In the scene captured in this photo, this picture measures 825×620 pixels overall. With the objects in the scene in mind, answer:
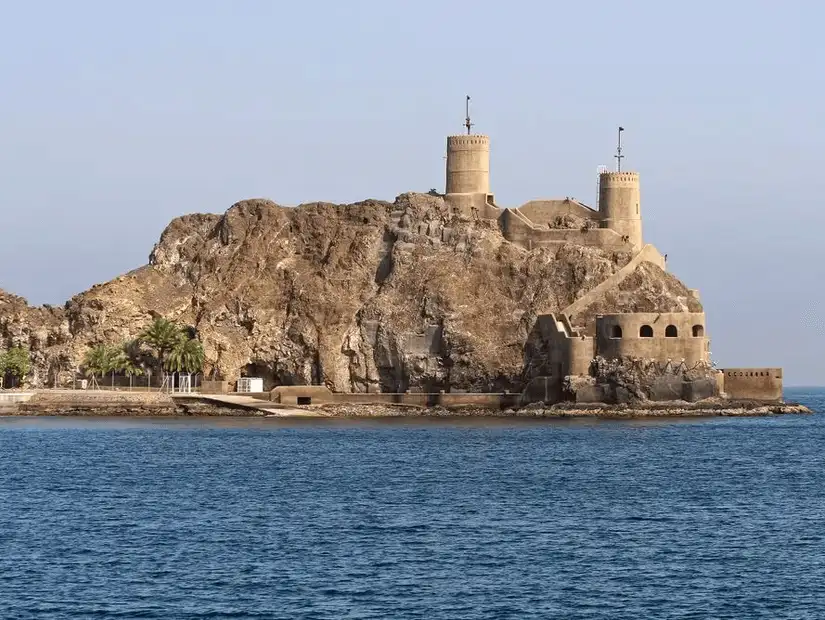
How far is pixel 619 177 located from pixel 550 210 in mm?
5666

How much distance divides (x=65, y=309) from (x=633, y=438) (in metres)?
49.8

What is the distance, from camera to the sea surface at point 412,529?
116 ft

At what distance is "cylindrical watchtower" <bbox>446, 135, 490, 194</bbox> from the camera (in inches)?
4358

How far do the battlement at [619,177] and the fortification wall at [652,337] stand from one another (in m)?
13.5

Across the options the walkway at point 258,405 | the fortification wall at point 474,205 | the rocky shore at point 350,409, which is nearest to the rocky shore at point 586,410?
the rocky shore at point 350,409

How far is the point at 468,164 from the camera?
11100 centimetres

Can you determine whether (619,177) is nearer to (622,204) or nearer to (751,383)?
(622,204)

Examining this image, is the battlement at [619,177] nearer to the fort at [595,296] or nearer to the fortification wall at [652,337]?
Result: the fort at [595,296]

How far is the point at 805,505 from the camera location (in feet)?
170

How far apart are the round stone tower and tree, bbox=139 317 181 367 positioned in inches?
1190

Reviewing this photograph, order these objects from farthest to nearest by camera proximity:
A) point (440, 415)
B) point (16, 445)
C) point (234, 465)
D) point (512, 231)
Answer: point (512, 231) → point (440, 415) → point (16, 445) → point (234, 465)

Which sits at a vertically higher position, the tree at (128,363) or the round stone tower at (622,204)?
the round stone tower at (622,204)

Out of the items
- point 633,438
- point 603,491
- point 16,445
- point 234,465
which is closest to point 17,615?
point 603,491

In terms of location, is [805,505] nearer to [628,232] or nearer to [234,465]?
[234,465]
